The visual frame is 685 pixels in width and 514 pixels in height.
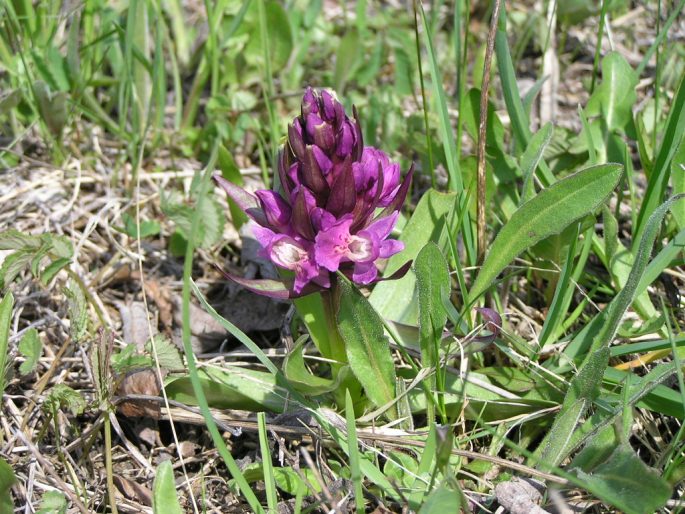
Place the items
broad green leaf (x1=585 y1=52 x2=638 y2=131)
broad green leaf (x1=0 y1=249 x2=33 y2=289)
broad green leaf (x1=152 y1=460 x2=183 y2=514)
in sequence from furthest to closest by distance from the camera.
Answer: broad green leaf (x1=585 y1=52 x2=638 y2=131)
broad green leaf (x1=0 y1=249 x2=33 y2=289)
broad green leaf (x1=152 y1=460 x2=183 y2=514)

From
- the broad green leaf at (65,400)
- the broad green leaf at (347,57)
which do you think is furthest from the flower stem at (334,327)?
the broad green leaf at (347,57)

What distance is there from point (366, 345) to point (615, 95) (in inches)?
63.7

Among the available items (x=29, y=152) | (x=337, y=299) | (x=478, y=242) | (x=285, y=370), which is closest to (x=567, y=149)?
(x=478, y=242)

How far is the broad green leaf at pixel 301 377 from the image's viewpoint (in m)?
2.14

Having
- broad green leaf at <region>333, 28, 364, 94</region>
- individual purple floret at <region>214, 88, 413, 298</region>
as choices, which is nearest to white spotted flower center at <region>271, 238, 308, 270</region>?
individual purple floret at <region>214, 88, 413, 298</region>

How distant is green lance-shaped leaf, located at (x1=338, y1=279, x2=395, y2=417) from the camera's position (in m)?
2.12

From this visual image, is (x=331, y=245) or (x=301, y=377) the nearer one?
(x=331, y=245)

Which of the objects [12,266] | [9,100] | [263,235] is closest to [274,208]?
[263,235]

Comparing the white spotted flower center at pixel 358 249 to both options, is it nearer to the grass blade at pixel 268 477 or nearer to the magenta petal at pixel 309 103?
the magenta petal at pixel 309 103

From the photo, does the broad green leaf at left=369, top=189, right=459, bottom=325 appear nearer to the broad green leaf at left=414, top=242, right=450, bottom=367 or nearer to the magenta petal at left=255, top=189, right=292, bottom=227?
the broad green leaf at left=414, top=242, right=450, bottom=367

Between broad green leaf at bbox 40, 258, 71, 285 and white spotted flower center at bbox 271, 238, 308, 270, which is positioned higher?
white spotted flower center at bbox 271, 238, 308, 270

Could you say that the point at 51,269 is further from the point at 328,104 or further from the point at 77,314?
the point at 328,104

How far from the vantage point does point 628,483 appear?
185 centimetres

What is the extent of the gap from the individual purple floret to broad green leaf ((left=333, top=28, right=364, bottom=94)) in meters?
1.72
